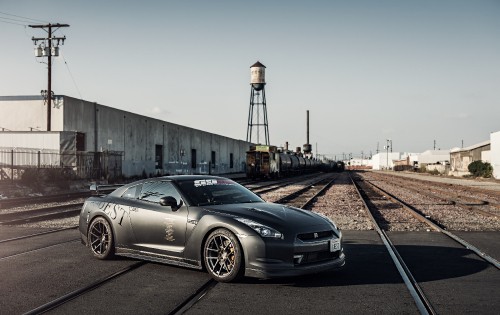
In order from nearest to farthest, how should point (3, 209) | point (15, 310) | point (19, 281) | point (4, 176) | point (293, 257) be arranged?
point (15, 310)
point (293, 257)
point (19, 281)
point (3, 209)
point (4, 176)

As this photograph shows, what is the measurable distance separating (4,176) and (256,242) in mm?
26053

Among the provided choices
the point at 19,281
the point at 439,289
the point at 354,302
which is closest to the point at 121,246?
the point at 19,281

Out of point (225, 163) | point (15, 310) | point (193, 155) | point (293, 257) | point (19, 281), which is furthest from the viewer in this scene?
point (225, 163)

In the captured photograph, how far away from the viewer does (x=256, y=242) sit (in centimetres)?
605

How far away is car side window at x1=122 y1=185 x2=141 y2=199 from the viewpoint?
7.84 m

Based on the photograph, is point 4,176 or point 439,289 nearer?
point 439,289

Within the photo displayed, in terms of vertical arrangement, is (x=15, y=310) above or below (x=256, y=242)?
below

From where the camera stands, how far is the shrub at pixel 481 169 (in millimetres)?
59750

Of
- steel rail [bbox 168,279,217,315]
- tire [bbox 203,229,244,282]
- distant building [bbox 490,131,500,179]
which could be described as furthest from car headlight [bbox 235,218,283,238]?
distant building [bbox 490,131,500,179]

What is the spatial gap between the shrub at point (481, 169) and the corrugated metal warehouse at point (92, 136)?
34158 mm

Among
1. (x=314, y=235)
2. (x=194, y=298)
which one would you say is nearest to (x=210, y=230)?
(x=194, y=298)

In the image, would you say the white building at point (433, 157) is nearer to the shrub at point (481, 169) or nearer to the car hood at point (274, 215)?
the shrub at point (481, 169)

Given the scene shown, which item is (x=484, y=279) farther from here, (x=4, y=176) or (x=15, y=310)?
(x=4, y=176)

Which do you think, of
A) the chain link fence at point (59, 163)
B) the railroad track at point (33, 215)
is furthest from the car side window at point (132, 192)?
the chain link fence at point (59, 163)
